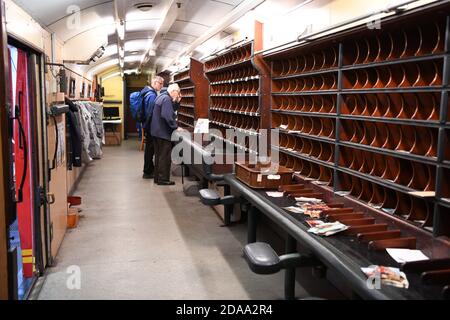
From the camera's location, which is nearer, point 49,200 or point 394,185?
point 394,185

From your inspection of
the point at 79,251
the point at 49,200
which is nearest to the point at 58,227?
the point at 79,251

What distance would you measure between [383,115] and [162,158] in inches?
196

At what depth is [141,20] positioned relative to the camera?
23.7 feet

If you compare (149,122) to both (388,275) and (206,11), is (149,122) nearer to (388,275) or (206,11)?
(206,11)

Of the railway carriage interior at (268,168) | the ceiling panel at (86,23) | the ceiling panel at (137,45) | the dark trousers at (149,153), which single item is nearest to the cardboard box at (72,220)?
the railway carriage interior at (268,168)

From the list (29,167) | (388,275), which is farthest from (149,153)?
(388,275)

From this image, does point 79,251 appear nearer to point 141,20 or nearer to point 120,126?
point 141,20

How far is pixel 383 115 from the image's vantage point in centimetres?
287

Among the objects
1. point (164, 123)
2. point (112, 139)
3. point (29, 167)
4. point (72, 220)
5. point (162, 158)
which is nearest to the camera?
point (29, 167)

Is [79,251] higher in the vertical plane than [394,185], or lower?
lower

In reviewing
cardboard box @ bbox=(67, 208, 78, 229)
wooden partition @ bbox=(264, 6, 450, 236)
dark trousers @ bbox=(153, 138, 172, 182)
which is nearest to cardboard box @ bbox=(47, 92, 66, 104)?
cardboard box @ bbox=(67, 208, 78, 229)

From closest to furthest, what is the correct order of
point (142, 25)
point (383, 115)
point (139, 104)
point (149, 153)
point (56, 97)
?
point (383, 115), point (56, 97), point (142, 25), point (149, 153), point (139, 104)

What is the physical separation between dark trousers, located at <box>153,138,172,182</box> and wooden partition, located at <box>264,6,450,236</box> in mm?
3584
